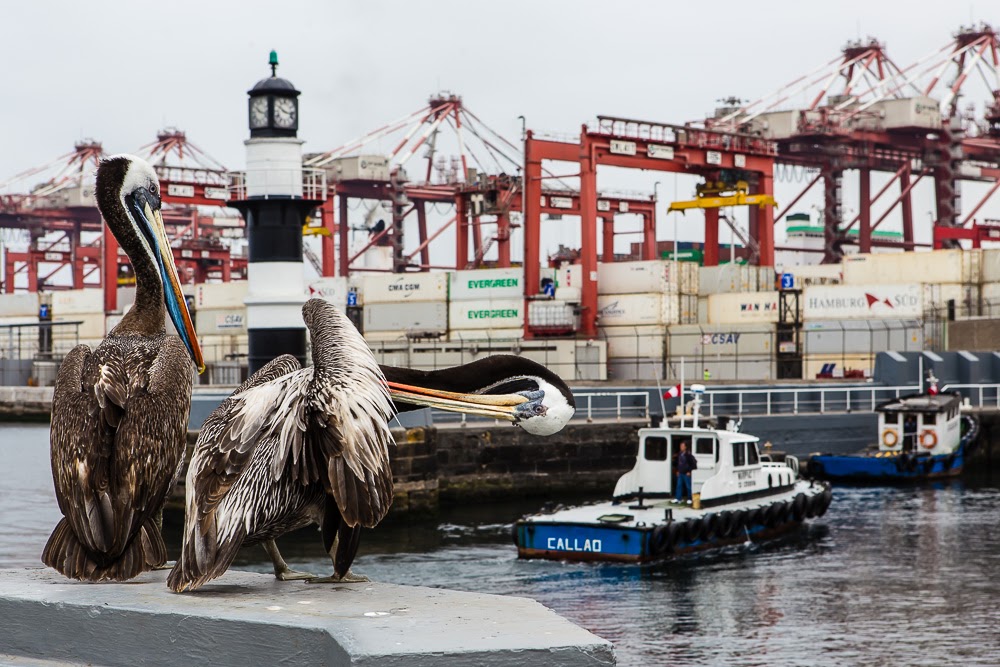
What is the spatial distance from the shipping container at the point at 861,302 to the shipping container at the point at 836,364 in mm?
2527

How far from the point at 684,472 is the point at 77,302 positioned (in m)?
67.1

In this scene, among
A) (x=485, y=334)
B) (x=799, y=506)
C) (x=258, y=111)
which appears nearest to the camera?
(x=258, y=111)

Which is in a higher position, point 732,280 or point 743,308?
point 732,280

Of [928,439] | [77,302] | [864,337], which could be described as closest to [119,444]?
[928,439]

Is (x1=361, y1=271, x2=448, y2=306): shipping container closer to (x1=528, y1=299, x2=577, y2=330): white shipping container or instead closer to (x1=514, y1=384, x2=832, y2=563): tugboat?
(x1=528, y1=299, x2=577, y2=330): white shipping container

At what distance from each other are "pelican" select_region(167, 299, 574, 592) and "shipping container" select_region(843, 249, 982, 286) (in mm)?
55502

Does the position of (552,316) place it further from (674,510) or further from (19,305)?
(19,305)

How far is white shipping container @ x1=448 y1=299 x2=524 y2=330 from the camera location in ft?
203

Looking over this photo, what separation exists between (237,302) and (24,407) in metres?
13.9

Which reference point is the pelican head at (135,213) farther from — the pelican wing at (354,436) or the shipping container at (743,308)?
the shipping container at (743,308)

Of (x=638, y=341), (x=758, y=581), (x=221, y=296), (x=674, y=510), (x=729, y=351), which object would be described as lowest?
(x=758, y=581)

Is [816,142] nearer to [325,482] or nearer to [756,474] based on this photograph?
[756,474]

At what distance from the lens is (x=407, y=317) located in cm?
6512

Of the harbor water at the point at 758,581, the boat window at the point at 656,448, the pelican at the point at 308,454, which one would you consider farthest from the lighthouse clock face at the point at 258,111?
the pelican at the point at 308,454
